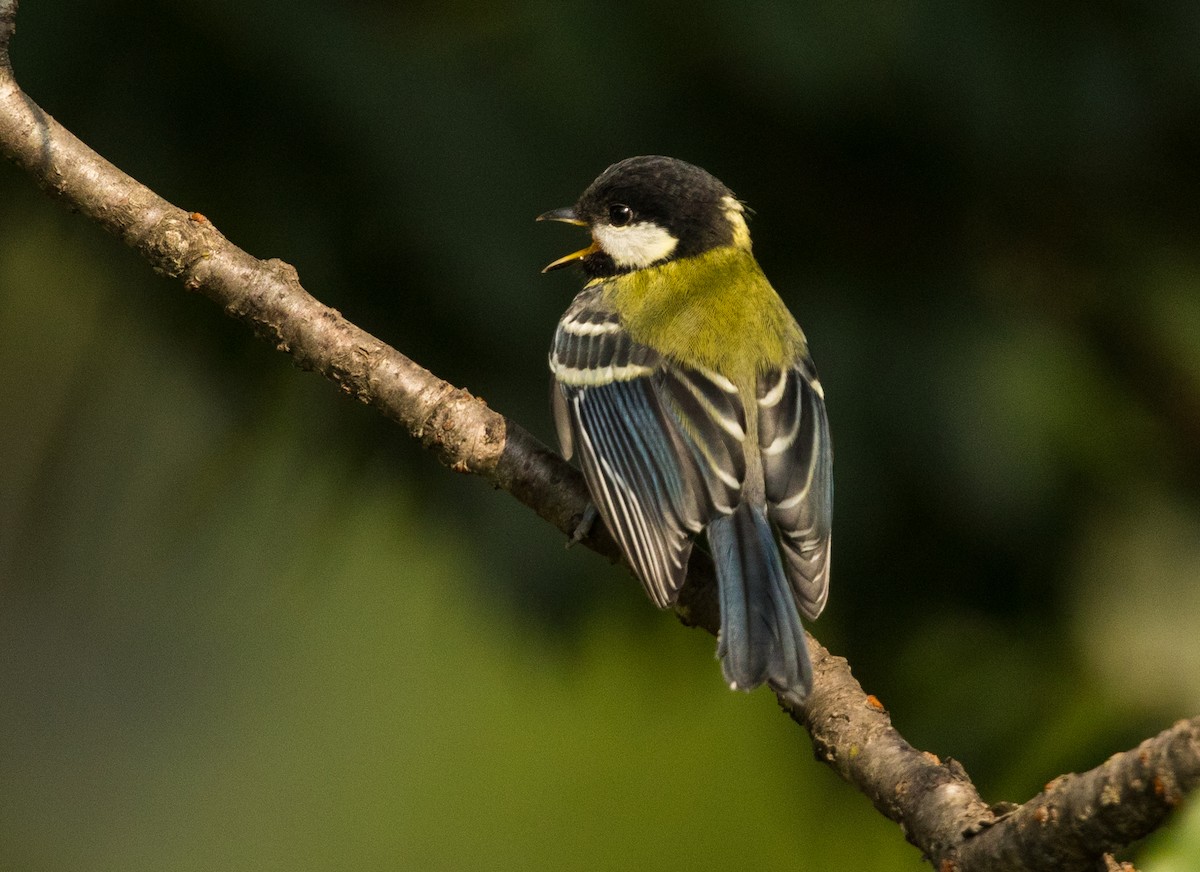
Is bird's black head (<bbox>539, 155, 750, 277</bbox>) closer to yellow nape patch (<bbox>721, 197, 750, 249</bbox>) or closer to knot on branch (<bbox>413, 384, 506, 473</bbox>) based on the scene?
yellow nape patch (<bbox>721, 197, 750, 249</bbox>)

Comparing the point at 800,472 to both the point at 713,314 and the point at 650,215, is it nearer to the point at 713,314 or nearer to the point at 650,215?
the point at 713,314

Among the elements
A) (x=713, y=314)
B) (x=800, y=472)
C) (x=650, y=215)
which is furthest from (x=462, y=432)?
(x=650, y=215)

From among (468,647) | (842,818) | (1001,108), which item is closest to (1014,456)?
(1001,108)

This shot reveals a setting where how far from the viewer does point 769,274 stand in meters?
2.84

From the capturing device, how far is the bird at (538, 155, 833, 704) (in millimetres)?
2152

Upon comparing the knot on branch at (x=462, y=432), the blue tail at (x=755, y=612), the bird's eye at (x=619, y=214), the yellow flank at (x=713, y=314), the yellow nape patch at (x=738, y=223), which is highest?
the yellow nape patch at (x=738, y=223)

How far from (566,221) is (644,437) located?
0.50 meters

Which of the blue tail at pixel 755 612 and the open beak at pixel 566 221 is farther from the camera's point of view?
the open beak at pixel 566 221

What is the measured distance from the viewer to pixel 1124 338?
2656mm

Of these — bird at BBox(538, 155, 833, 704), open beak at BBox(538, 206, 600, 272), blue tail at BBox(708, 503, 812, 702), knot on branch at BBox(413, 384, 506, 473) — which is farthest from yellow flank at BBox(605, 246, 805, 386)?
knot on branch at BBox(413, 384, 506, 473)

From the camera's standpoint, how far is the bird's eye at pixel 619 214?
2852mm

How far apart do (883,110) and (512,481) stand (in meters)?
1.01

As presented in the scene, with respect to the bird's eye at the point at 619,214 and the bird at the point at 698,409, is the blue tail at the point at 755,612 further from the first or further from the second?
the bird's eye at the point at 619,214

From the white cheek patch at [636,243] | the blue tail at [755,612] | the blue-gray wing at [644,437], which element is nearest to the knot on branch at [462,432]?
the blue-gray wing at [644,437]
